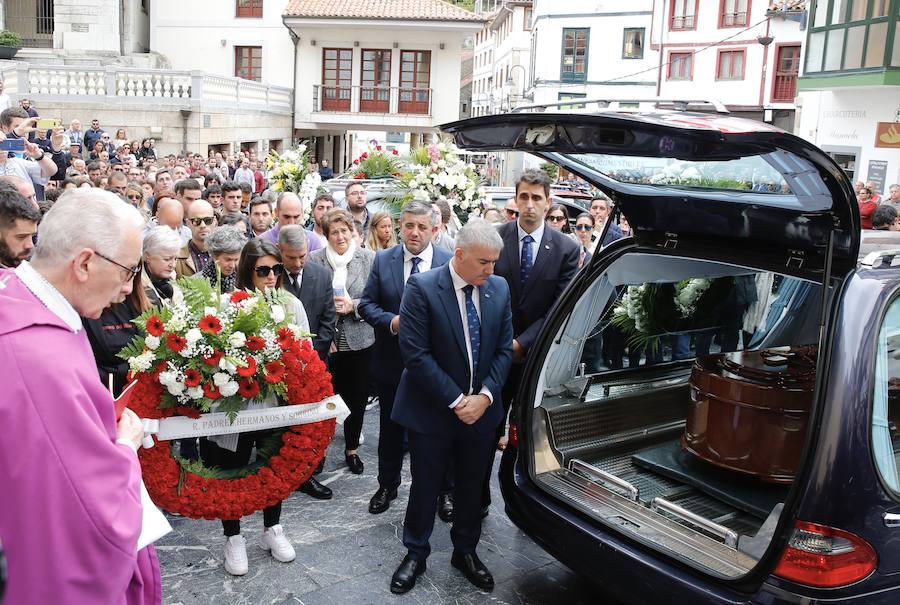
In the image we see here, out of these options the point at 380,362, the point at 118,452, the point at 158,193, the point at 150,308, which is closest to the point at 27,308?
the point at 118,452

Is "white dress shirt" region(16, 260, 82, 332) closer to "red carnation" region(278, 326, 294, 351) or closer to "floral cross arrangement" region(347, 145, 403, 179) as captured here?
"red carnation" region(278, 326, 294, 351)

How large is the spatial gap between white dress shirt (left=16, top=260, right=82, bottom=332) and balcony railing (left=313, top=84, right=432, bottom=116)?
3239 centimetres

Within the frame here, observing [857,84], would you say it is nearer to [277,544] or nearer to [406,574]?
[406,574]

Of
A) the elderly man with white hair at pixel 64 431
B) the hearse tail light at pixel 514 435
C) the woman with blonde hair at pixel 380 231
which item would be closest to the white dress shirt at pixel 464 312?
the hearse tail light at pixel 514 435

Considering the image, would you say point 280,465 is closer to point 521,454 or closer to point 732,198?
point 521,454

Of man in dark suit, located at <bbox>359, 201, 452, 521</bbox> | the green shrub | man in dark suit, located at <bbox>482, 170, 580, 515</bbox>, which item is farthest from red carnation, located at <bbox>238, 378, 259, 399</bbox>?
the green shrub

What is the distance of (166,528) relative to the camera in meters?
2.43

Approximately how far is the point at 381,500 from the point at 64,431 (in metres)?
3.35

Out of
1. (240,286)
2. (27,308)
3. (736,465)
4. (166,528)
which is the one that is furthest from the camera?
(240,286)

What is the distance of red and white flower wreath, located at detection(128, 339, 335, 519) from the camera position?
3.98 metres

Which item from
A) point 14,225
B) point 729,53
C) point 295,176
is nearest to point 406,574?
point 14,225

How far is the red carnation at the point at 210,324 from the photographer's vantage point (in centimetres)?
395

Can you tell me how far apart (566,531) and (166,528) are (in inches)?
76.6

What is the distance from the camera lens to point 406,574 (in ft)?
13.8
